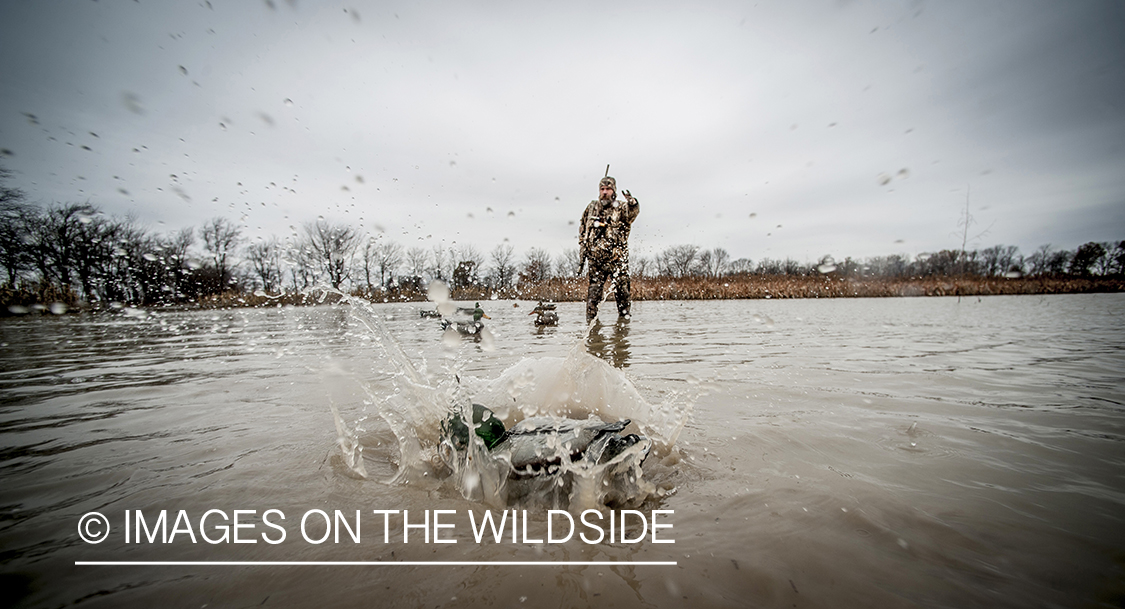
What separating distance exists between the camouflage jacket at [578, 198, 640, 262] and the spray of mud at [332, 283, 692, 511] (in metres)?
4.76

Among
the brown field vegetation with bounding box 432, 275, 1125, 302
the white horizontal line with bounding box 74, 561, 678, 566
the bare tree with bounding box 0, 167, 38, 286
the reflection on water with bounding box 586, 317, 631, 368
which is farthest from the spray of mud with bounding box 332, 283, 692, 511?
the bare tree with bounding box 0, 167, 38, 286

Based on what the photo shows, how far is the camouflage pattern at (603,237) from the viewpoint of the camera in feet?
26.5

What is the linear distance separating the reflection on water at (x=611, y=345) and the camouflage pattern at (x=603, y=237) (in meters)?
0.78

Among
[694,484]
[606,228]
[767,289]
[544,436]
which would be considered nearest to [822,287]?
[767,289]

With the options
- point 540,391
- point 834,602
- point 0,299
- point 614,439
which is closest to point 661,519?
point 614,439

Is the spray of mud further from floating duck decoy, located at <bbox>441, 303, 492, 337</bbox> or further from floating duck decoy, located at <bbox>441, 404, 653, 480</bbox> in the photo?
floating duck decoy, located at <bbox>441, 303, 492, 337</bbox>

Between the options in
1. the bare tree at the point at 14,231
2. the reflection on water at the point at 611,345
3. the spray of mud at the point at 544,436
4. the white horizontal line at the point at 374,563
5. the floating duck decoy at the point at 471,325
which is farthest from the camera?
the bare tree at the point at 14,231

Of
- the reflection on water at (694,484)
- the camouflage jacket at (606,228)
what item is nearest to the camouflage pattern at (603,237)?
the camouflage jacket at (606,228)

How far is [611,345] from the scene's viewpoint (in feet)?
19.6

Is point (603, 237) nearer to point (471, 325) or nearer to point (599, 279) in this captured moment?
point (599, 279)

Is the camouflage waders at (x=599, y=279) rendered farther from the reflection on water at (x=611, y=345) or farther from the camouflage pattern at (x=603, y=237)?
the reflection on water at (x=611, y=345)

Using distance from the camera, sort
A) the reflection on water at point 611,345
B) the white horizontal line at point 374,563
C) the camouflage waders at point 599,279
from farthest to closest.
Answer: the camouflage waders at point 599,279, the reflection on water at point 611,345, the white horizontal line at point 374,563

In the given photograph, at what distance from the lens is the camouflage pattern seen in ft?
26.5

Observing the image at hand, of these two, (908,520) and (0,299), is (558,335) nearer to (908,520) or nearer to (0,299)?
(908,520)
